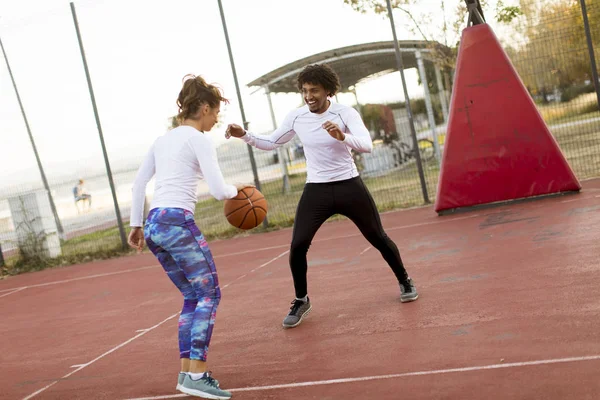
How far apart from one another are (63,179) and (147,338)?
10.1 metres

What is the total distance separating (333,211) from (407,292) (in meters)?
0.91

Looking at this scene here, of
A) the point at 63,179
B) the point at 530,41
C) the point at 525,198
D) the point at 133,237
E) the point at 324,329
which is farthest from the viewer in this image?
the point at 63,179

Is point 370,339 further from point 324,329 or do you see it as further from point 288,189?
point 288,189

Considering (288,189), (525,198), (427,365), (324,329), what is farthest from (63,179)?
(427,365)

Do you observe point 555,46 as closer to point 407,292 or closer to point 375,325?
point 407,292

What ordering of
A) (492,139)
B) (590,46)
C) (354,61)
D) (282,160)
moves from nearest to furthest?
A: (492,139)
(590,46)
(282,160)
(354,61)

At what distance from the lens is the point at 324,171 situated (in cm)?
588

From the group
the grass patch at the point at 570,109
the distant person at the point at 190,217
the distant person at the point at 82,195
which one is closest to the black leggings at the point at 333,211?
the distant person at the point at 190,217

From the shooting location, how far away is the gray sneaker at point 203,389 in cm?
437

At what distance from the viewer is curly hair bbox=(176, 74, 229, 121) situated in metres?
4.46

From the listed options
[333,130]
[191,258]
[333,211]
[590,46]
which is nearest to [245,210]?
[191,258]

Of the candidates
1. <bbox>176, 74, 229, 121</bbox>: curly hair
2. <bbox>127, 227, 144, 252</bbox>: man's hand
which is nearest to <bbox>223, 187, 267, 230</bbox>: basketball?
<bbox>127, 227, 144, 252</bbox>: man's hand

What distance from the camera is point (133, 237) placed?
470 centimetres

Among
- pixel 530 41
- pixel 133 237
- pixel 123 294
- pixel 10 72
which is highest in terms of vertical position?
pixel 10 72
